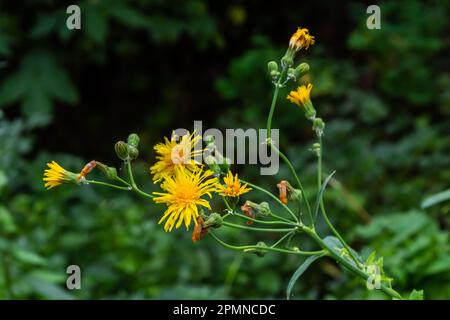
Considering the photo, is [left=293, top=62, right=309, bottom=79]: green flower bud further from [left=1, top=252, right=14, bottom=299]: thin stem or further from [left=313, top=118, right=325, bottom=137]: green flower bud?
[left=1, top=252, right=14, bottom=299]: thin stem

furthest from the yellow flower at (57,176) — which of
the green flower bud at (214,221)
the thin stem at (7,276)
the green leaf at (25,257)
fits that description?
the thin stem at (7,276)

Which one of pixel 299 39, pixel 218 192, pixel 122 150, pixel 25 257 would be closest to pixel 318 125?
pixel 299 39

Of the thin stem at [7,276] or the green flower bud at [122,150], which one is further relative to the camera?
the thin stem at [7,276]

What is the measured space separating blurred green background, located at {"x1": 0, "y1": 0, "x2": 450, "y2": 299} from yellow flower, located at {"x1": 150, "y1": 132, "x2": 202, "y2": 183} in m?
0.96

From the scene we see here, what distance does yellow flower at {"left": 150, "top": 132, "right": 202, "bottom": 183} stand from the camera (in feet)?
5.13

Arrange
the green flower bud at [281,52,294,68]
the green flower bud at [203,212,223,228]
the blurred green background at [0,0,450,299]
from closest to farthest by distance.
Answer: the green flower bud at [203,212,223,228] < the green flower bud at [281,52,294,68] < the blurred green background at [0,0,450,299]

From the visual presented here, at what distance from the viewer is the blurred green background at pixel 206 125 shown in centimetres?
325

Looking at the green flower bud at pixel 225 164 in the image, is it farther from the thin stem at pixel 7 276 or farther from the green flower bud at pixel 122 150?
the thin stem at pixel 7 276

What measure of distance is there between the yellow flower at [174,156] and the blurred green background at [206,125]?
0.96 meters

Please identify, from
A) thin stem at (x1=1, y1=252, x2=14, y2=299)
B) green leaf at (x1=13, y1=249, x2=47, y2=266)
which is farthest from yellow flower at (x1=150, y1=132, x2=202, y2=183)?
thin stem at (x1=1, y1=252, x2=14, y2=299)

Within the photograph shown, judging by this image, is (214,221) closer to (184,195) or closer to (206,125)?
(184,195)

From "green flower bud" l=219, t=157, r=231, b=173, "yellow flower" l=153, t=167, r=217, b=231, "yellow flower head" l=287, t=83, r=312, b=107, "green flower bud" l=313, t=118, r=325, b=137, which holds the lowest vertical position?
"yellow flower" l=153, t=167, r=217, b=231

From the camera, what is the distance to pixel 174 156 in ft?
5.14

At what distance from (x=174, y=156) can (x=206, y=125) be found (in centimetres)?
385
